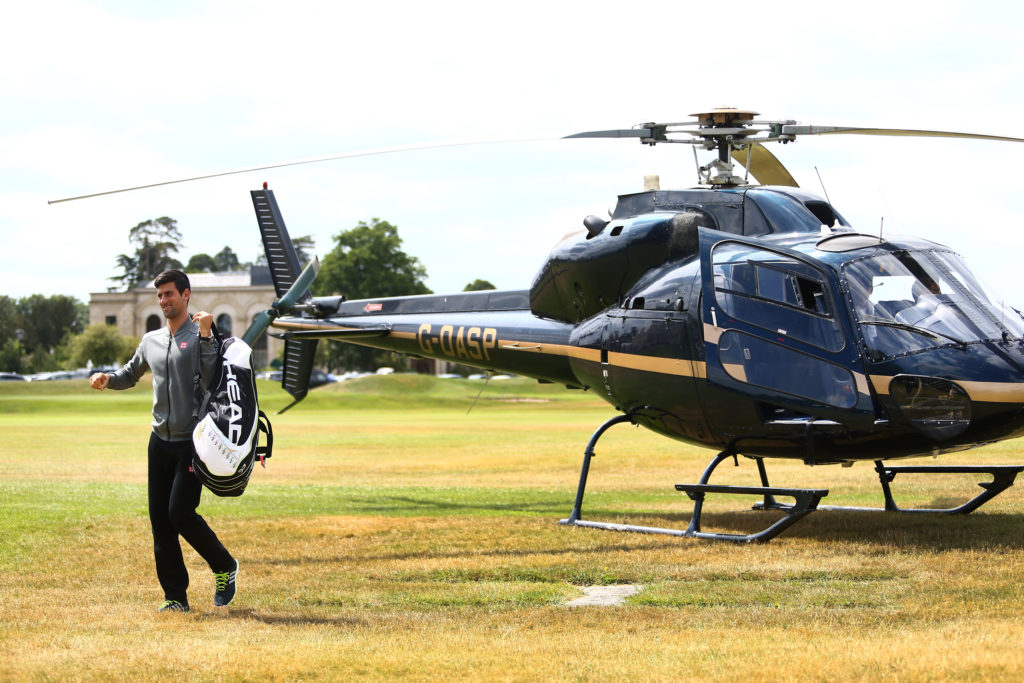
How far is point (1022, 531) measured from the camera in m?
10.8

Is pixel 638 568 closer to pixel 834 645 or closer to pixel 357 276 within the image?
pixel 834 645

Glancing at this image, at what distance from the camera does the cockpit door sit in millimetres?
9930

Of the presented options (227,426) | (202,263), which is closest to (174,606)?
→ (227,426)

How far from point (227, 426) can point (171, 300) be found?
1030mm

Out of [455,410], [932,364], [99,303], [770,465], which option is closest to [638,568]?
[932,364]

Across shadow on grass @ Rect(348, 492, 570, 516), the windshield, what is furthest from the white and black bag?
shadow on grass @ Rect(348, 492, 570, 516)

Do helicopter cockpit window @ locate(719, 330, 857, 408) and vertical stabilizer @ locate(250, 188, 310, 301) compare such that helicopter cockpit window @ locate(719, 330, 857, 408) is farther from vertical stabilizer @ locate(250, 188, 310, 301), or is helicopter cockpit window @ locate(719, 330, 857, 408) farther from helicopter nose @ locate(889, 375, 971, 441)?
vertical stabilizer @ locate(250, 188, 310, 301)

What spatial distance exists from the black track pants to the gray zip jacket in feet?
0.43

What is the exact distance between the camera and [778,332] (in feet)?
33.6

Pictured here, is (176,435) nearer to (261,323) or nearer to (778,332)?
(778,332)

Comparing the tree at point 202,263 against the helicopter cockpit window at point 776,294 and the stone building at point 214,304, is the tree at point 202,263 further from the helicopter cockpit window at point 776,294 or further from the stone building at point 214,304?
the helicopter cockpit window at point 776,294

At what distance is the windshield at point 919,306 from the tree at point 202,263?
172791mm

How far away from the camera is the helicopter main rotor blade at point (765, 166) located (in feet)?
42.5

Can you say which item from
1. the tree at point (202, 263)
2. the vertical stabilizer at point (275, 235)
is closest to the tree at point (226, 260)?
the tree at point (202, 263)
